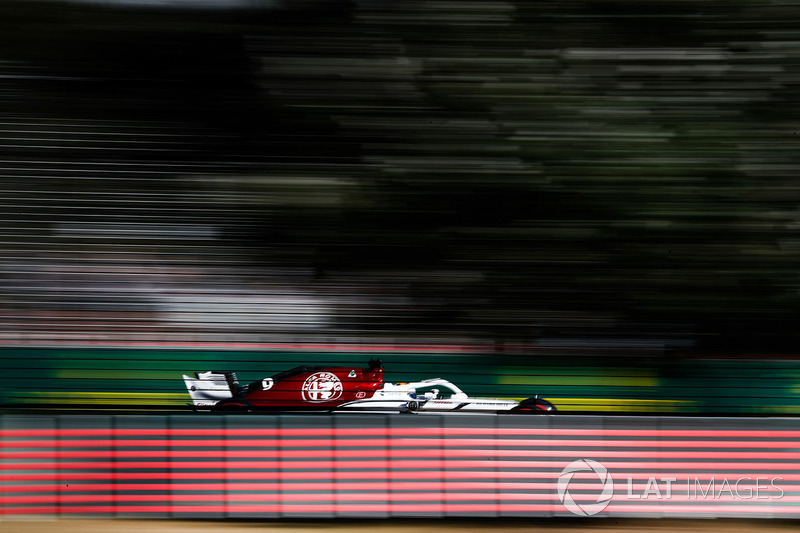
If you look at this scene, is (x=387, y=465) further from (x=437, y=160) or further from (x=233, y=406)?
(x=437, y=160)

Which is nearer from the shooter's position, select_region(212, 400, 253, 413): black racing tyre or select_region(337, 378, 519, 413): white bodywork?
select_region(212, 400, 253, 413): black racing tyre

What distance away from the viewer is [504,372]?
542 cm

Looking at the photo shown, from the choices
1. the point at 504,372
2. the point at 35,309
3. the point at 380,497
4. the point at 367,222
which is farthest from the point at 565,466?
the point at 35,309

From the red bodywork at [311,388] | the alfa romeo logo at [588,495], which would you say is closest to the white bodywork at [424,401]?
the red bodywork at [311,388]

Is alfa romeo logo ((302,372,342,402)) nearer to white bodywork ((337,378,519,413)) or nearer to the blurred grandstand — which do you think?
white bodywork ((337,378,519,413))

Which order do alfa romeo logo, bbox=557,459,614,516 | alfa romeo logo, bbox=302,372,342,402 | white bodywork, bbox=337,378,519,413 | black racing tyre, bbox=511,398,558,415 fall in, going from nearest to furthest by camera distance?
alfa romeo logo, bbox=557,459,614,516 < black racing tyre, bbox=511,398,558,415 < white bodywork, bbox=337,378,519,413 < alfa romeo logo, bbox=302,372,342,402

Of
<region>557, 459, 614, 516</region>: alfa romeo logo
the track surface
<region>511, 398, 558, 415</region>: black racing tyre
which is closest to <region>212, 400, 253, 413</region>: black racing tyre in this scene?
the track surface

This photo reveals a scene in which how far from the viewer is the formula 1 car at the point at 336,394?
18.6ft

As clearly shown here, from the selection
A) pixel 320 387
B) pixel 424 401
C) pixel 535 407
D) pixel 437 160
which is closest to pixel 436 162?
pixel 437 160

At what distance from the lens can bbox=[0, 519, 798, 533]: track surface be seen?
5.03 meters

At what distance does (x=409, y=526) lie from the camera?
520cm

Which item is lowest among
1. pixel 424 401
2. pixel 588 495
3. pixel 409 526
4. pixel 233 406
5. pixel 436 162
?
pixel 409 526

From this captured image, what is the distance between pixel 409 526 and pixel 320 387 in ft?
5.93

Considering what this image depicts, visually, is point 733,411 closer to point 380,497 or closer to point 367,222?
point 380,497
